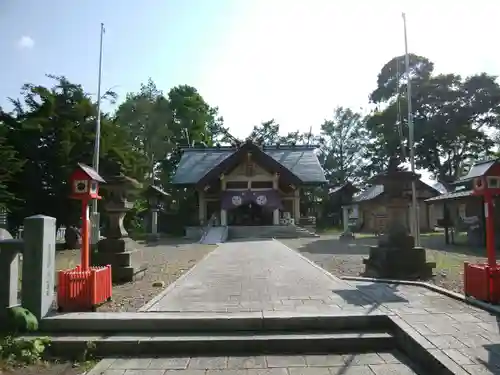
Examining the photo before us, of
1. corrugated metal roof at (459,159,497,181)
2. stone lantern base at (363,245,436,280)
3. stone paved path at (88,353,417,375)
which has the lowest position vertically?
stone paved path at (88,353,417,375)

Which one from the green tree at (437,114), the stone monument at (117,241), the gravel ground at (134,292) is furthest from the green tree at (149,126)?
the stone monument at (117,241)

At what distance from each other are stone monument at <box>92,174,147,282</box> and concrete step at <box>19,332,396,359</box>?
3.53 metres

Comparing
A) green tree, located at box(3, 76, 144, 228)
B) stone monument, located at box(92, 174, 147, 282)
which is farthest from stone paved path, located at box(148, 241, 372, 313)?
green tree, located at box(3, 76, 144, 228)

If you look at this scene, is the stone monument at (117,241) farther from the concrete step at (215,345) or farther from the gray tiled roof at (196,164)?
the gray tiled roof at (196,164)

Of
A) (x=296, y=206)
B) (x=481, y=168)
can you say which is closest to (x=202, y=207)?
(x=296, y=206)

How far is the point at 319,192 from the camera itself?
1642 inches

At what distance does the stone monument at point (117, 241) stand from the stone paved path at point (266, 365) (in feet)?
13.0

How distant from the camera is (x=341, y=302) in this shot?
609 cm

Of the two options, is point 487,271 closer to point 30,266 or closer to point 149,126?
point 30,266

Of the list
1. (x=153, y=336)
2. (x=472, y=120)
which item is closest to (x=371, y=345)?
(x=153, y=336)

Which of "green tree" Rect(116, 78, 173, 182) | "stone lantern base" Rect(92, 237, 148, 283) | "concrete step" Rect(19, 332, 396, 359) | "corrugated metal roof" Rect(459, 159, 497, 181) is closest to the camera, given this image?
"concrete step" Rect(19, 332, 396, 359)

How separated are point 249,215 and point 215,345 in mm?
26497

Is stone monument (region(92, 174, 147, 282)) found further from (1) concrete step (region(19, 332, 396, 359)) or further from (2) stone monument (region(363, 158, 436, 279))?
(2) stone monument (region(363, 158, 436, 279))

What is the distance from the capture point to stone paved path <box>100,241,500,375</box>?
13.6 ft
